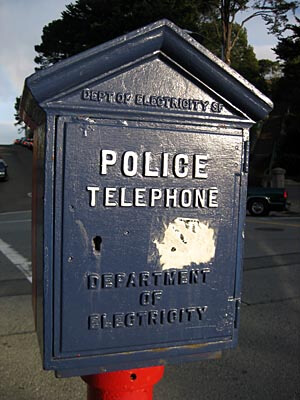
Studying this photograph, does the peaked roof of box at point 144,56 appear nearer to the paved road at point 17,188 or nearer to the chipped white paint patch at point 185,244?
the chipped white paint patch at point 185,244

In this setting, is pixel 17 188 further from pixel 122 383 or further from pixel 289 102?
pixel 122 383

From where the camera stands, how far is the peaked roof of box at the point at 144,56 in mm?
1468

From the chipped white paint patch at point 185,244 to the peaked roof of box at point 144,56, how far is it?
452 millimetres

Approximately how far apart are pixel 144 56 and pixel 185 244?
64cm

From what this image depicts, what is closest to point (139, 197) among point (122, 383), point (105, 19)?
point (122, 383)

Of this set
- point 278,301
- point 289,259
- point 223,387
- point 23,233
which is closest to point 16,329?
point 223,387

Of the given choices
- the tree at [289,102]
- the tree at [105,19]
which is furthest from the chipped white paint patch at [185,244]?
the tree at [289,102]

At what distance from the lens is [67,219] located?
61.2 inches

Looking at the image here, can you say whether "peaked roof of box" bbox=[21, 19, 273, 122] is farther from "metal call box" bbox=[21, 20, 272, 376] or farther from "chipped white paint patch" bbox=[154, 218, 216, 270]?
"chipped white paint patch" bbox=[154, 218, 216, 270]

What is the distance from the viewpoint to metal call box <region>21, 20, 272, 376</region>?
1534 millimetres

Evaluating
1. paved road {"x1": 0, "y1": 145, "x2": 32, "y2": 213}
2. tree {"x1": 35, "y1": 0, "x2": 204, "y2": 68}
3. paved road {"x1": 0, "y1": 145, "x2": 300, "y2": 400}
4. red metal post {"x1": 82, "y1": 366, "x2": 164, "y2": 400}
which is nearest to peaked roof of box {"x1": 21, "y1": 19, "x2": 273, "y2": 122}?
red metal post {"x1": 82, "y1": 366, "x2": 164, "y2": 400}

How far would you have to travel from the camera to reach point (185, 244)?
5.57ft

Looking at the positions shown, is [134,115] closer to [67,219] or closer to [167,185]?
[167,185]

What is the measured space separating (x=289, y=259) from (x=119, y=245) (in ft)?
20.5
